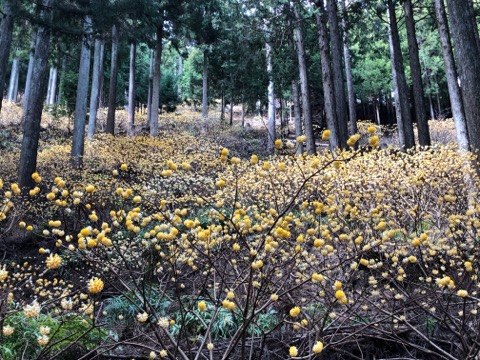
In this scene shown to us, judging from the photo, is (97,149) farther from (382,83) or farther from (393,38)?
(382,83)

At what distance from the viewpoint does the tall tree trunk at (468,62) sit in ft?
16.5

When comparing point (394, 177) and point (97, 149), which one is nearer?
point (394, 177)

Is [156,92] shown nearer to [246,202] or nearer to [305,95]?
[305,95]

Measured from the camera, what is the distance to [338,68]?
913 centimetres

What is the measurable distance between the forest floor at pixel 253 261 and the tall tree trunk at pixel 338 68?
10.2 feet

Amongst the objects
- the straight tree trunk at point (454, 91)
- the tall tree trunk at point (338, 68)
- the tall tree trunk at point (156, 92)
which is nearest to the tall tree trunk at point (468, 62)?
the straight tree trunk at point (454, 91)

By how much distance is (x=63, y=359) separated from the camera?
2672mm

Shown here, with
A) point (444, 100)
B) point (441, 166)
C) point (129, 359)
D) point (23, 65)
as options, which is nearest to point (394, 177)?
point (441, 166)

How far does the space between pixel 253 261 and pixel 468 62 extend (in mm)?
5243

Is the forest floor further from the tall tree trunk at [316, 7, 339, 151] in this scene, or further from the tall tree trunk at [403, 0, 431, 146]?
the tall tree trunk at [403, 0, 431, 146]

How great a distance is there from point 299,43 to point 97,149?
7.49 m

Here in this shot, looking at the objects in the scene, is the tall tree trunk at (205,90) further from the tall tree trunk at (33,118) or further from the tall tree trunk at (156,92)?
the tall tree trunk at (33,118)

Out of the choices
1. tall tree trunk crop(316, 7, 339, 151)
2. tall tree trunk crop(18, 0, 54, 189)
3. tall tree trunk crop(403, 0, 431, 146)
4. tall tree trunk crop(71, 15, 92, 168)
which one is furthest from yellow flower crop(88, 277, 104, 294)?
tall tree trunk crop(71, 15, 92, 168)

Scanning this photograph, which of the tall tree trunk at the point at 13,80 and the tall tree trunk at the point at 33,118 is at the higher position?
the tall tree trunk at the point at 13,80
